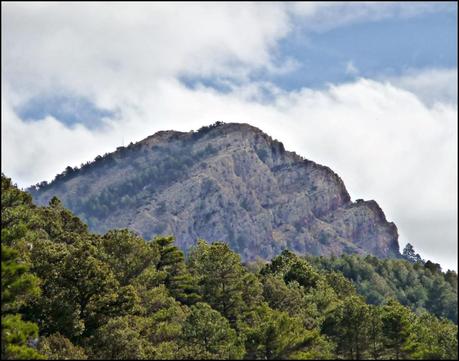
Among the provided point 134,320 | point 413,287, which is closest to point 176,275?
point 134,320

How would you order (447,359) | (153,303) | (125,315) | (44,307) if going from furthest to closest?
(153,303) → (125,315) → (44,307) → (447,359)

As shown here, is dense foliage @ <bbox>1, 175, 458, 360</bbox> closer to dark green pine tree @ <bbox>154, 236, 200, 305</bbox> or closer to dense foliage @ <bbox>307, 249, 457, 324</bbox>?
dark green pine tree @ <bbox>154, 236, 200, 305</bbox>

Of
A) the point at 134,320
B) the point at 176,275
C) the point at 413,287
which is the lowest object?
the point at 134,320

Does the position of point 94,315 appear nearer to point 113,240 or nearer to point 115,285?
point 115,285

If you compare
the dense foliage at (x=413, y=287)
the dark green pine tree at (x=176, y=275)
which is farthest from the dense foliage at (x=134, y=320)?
the dense foliage at (x=413, y=287)

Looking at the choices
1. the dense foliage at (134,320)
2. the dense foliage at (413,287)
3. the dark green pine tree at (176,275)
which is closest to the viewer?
the dense foliage at (134,320)

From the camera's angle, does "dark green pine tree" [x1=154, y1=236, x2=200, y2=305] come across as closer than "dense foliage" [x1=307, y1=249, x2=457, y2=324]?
Yes

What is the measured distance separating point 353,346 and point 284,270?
48.3 meters

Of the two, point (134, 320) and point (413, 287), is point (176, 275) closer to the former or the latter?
point (134, 320)

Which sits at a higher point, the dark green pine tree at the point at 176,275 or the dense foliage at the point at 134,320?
the dark green pine tree at the point at 176,275

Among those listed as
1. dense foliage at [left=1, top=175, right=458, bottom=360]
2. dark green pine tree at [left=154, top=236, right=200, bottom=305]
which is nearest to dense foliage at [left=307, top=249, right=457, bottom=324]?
dark green pine tree at [left=154, top=236, right=200, bottom=305]

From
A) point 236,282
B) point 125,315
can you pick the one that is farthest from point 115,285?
point 236,282

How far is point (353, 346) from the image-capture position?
212 ft

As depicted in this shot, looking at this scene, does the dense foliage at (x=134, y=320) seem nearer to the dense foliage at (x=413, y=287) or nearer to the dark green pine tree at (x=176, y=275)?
the dark green pine tree at (x=176, y=275)
